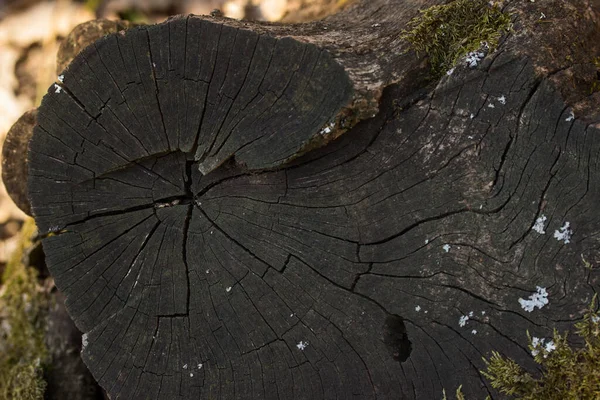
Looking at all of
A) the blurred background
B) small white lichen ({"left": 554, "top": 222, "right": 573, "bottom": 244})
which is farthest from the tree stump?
the blurred background

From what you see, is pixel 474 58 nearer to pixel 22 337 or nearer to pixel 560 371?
pixel 560 371

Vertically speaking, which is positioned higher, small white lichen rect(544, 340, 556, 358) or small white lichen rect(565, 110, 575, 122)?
small white lichen rect(565, 110, 575, 122)

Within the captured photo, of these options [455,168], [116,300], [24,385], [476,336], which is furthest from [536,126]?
[24,385]

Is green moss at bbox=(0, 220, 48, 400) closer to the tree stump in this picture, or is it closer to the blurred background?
the tree stump

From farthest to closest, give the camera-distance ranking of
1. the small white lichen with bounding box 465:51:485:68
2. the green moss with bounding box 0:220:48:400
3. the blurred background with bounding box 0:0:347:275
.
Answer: the blurred background with bounding box 0:0:347:275 < the green moss with bounding box 0:220:48:400 < the small white lichen with bounding box 465:51:485:68

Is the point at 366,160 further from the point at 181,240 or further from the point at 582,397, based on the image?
the point at 582,397

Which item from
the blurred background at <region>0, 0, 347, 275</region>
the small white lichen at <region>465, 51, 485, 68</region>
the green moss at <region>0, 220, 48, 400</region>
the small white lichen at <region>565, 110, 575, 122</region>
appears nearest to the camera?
the small white lichen at <region>565, 110, 575, 122</region>

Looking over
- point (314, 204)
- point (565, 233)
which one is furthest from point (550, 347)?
point (314, 204)
